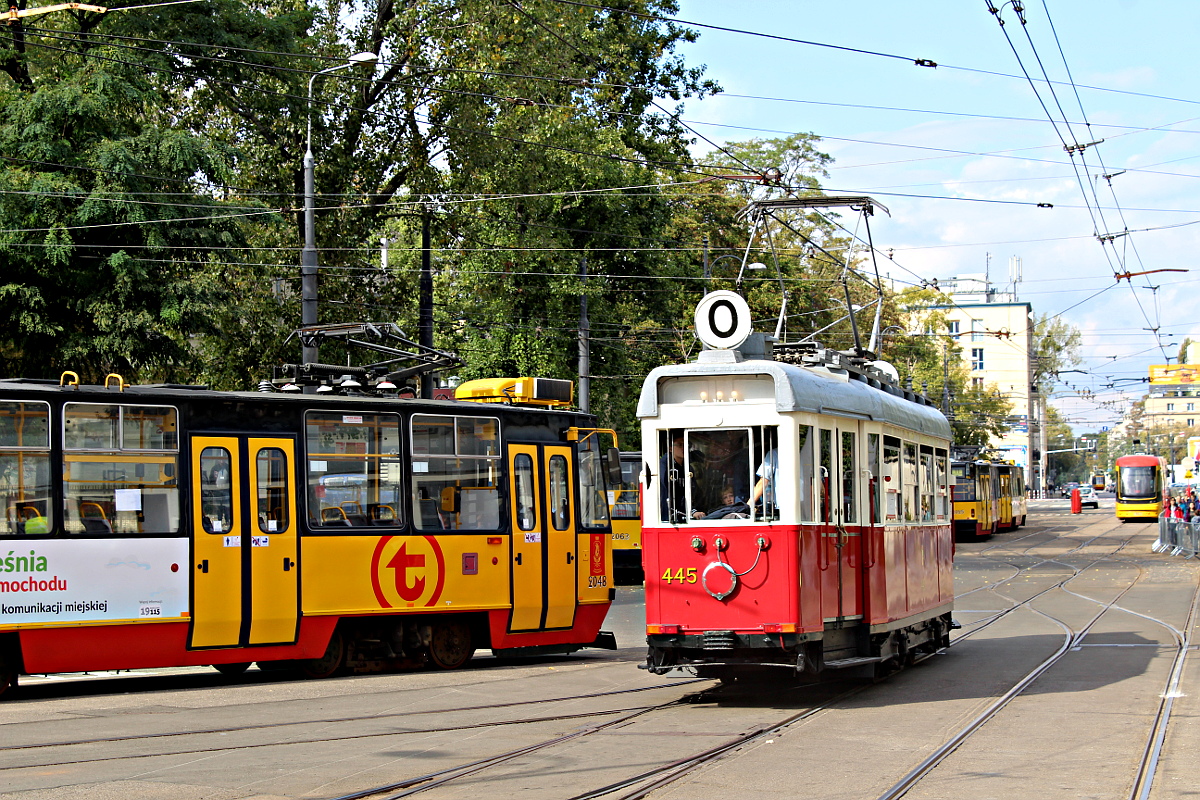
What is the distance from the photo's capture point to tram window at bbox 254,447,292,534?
14.1 m

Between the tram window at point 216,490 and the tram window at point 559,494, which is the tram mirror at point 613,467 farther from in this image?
the tram window at point 216,490

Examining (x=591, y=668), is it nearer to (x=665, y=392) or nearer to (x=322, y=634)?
(x=322, y=634)

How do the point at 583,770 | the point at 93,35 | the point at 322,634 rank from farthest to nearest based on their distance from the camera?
the point at 93,35 → the point at 322,634 → the point at 583,770

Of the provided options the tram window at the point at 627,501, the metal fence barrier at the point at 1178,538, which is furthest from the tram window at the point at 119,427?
the metal fence barrier at the point at 1178,538

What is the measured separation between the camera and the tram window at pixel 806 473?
11.9 metres

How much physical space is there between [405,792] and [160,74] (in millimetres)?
20837

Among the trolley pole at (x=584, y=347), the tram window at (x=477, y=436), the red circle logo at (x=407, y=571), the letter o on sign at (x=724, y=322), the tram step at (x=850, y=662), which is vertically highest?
the trolley pole at (x=584, y=347)

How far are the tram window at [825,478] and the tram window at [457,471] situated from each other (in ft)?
15.3

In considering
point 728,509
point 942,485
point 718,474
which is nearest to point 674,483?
point 718,474

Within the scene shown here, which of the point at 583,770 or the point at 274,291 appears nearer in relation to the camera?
the point at 583,770

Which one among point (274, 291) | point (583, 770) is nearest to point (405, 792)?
point (583, 770)

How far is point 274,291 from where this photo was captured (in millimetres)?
30578

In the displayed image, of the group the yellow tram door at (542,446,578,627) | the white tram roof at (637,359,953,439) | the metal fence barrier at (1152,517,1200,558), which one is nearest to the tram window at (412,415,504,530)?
the yellow tram door at (542,446,578,627)

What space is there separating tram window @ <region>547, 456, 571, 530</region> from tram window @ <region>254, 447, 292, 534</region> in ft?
10.9
